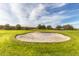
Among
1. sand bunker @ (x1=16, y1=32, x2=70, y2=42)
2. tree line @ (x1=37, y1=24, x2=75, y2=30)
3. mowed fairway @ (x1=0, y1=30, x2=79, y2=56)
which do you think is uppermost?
tree line @ (x1=37, y1=24, x2=75, y2=30)

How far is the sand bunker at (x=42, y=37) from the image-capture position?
5.05 feet

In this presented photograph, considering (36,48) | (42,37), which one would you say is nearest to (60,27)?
(42,37)

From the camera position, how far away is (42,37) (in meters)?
1.55

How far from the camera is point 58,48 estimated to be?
1507 mm

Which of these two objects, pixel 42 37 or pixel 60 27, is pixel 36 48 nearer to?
pixel 42 37

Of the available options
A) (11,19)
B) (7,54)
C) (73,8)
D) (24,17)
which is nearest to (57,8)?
(73,8)

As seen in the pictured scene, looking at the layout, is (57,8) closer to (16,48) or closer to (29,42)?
(29,42)

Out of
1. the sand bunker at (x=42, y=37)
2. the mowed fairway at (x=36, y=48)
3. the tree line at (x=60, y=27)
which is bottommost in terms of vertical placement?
the mowed fairway at (x=36, y=48)

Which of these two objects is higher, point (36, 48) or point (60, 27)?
point (60, 27)

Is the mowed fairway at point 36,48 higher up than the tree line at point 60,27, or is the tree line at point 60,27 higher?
the tree line at point 60,27

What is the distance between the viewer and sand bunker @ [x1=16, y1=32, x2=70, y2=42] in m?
1.54

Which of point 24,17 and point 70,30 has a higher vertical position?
point 24,17

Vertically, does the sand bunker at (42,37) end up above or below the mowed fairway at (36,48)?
above

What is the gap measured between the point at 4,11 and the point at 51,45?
21.9 inches
